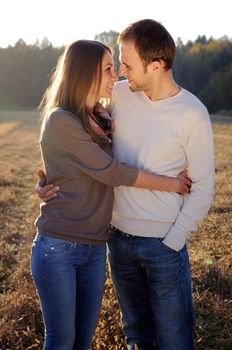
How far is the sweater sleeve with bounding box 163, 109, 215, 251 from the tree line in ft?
219

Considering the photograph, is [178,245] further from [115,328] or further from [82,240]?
[115,328]

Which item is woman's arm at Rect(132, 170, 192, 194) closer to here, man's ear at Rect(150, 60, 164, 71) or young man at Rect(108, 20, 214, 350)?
young man at Rect(108, 20, 214, 350)

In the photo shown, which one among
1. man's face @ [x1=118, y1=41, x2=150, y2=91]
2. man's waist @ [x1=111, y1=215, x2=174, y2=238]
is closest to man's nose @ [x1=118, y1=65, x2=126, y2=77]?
man's face @ [x1=118, y1=41, x2=150, y2=91]

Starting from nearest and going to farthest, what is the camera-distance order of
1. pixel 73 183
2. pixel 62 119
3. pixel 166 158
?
pixel 62 119 → pixel 73 183 → pixel 166 158

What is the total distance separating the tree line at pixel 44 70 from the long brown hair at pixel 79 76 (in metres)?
66.9

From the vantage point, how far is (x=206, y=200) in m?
3.17

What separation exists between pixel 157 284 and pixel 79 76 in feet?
4.37

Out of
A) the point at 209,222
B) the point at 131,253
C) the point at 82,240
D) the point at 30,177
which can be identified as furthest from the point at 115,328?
the point at 30,177

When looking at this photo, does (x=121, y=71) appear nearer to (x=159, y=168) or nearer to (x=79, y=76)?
(x=79, y=76)

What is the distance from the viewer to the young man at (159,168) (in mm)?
3072

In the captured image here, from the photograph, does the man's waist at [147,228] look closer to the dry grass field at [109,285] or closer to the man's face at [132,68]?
the man's face at [132,68]

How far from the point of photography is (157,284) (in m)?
3.22

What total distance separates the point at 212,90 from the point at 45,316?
2666 inches

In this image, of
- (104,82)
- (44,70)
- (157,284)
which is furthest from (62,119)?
(44,70)
